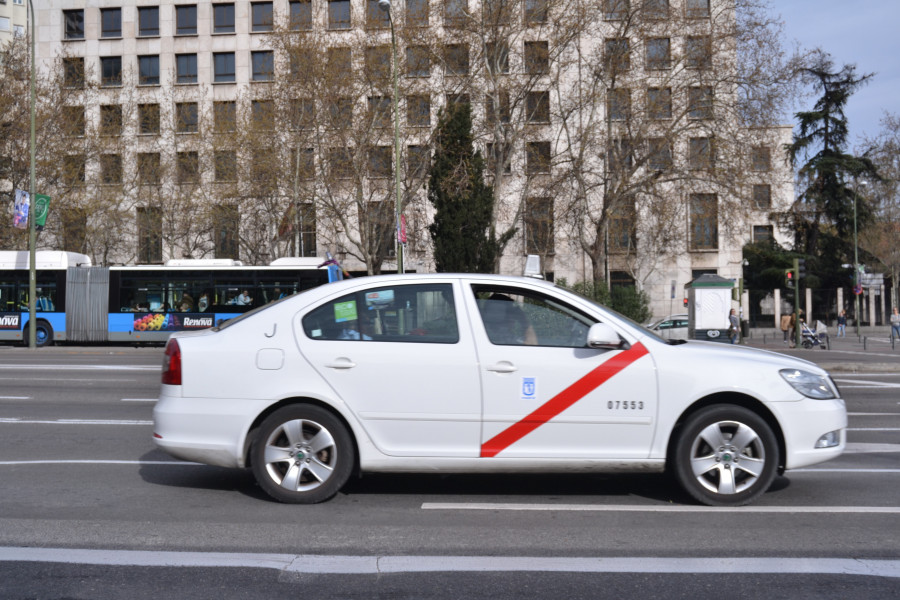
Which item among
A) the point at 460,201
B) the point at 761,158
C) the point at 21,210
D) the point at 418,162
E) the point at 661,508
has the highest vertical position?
the point at 418,162

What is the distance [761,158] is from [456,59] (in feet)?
40.8

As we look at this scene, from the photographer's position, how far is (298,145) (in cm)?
3712

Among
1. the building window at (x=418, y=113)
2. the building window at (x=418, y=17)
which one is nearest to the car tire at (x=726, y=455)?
the building window at (x=418, y=17)

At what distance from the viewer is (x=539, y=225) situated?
42.4 m

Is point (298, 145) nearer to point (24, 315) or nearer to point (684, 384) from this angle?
point (24, 315)

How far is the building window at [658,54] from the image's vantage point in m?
34.2

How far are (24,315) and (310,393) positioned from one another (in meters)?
29.1

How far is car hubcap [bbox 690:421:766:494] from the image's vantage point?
587cm

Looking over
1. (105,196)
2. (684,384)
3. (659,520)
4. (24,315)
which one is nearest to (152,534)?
(659,520)

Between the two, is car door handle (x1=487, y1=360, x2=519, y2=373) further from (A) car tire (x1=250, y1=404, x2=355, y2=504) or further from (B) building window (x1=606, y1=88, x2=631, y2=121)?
(B) building window (x1=606, y1=88, x2=631, y2=121)

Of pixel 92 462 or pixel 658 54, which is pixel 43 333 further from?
pixel 92 462

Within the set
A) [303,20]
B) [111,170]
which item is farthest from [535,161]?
[111,170]

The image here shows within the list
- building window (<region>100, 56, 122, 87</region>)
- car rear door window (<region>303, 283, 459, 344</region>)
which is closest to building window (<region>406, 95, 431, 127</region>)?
building window (<region>100, 56, 122, 87</region>)

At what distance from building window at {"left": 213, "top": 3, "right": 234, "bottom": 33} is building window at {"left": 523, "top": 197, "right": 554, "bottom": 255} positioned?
24.0m
